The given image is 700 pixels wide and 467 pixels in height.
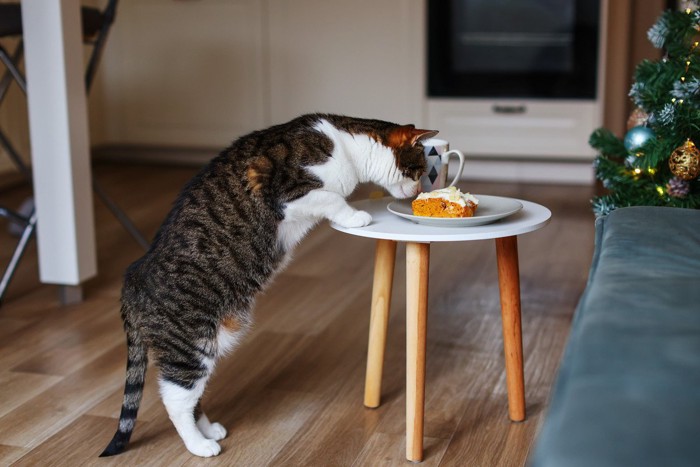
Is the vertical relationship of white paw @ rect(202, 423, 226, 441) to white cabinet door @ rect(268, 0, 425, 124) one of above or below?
below

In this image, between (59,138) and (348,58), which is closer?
(59,138)

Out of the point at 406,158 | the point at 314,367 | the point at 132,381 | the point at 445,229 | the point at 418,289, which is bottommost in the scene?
the point at 314,367

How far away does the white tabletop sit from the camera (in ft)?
5.14

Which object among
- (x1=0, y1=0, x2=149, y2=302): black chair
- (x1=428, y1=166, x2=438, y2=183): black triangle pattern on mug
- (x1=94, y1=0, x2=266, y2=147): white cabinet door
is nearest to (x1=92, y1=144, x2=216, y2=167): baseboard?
(x1=94, y1=0, x2=266, y2=147): white cabinet door

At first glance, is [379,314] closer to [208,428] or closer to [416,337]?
[416,337]

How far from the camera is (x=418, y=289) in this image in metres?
1.64

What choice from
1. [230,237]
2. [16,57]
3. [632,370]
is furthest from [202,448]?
[16,57]

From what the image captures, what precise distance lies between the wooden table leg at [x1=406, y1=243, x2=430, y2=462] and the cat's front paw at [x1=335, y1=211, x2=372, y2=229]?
0.28 feet

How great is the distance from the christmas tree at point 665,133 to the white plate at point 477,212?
16.7 inches

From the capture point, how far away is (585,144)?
12.9 ft

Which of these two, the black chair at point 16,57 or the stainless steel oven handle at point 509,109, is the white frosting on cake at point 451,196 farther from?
the stainless steel oven handle at point 509,109

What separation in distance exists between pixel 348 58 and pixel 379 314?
2.48 m

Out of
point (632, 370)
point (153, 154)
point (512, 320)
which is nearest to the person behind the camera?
point (632, 370)

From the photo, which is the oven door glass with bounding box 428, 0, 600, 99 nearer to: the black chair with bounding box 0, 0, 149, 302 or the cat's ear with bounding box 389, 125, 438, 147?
the black chair with bounding box 0, 0, 149, 302
